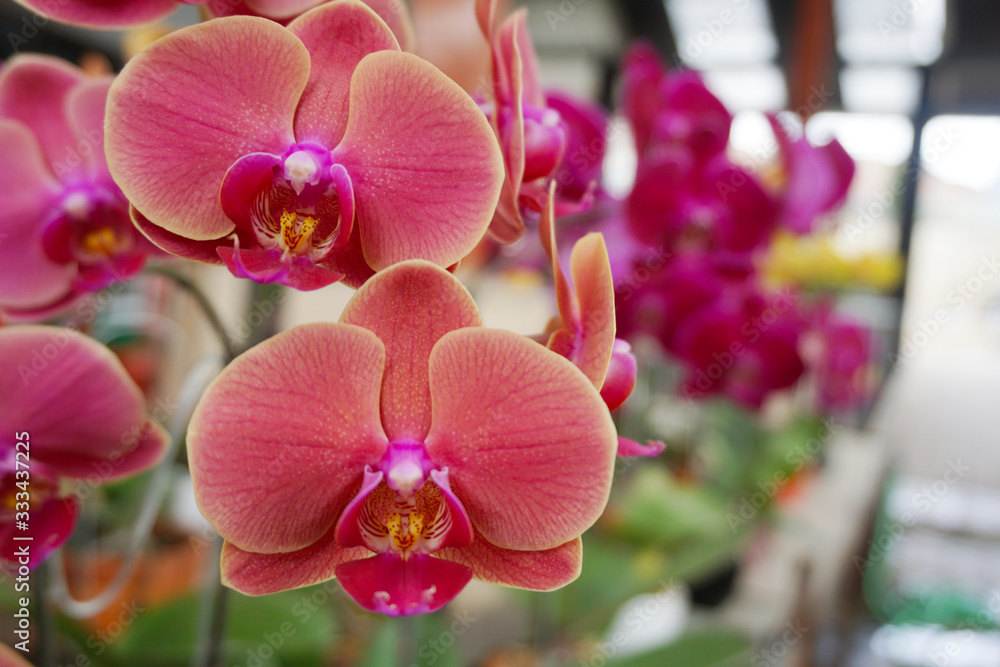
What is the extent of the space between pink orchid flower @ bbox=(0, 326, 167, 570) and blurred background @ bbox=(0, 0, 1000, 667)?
0.09 meters

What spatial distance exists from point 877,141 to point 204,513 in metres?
3.38

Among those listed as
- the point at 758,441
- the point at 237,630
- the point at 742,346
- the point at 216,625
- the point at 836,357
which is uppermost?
the point at 216,625

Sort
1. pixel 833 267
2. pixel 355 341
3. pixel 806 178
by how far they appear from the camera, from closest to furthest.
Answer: pixel 355 341 → pixel 806 178 → pixel 833 267

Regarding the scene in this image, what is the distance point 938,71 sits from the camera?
3006 millimetres

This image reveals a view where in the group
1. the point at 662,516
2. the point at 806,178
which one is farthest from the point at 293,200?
the point at 662,516

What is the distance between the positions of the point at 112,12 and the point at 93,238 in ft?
0.26

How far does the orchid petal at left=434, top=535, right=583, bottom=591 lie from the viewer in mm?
181

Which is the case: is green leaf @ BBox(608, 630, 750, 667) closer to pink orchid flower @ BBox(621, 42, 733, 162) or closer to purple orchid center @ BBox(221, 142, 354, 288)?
pink orchid flower @ BBox(621, 42, 733, 162)

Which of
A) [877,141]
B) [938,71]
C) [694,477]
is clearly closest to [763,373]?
[694,477]

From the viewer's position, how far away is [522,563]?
0.19m

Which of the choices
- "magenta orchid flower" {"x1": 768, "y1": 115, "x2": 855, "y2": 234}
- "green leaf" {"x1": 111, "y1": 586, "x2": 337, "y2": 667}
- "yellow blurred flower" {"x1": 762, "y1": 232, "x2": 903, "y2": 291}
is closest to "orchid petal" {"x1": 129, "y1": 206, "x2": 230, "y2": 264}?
"green leaf" {"x1": 111, "y1": 586, "x2": 337, "y2": 667}

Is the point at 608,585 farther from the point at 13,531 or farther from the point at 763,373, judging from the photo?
the point at 13,531

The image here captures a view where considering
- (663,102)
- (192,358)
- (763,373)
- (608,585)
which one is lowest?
(192,358)

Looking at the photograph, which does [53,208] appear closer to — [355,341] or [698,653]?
[355,341]
